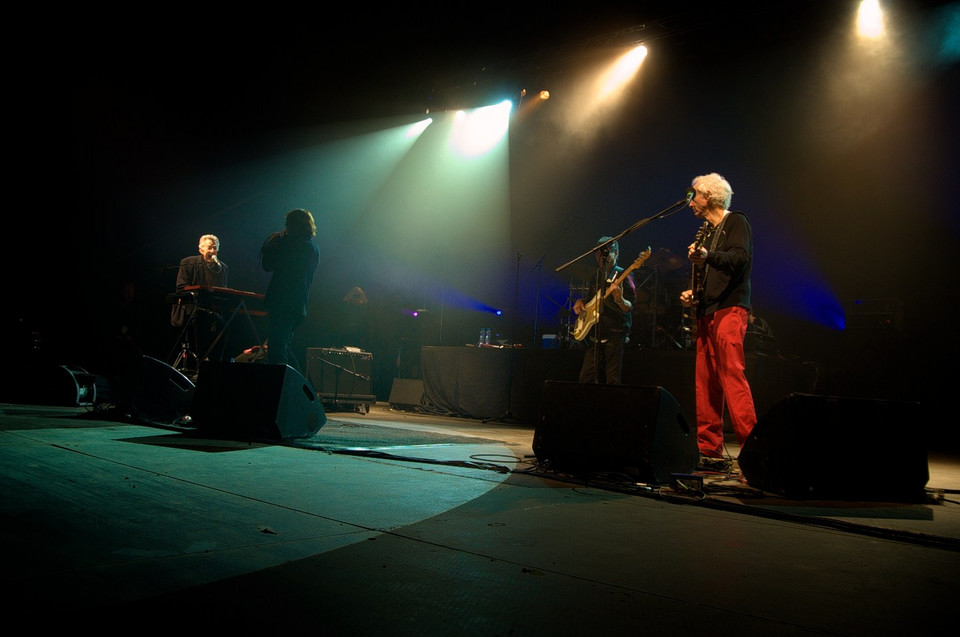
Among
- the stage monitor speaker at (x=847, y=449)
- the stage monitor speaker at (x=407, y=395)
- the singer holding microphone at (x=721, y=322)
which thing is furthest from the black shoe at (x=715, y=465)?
the stage monitor speaker at (x=407, y=395)

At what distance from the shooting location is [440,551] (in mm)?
1671

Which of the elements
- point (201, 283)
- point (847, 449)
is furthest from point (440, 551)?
point (201, 283)

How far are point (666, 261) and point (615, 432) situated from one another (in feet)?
21.8

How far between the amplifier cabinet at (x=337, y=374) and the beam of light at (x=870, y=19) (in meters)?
7.63

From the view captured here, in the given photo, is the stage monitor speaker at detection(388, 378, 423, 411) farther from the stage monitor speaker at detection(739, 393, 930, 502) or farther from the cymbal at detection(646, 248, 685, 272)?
the stage monitor speaker at detection(739, 393, 930, 502)

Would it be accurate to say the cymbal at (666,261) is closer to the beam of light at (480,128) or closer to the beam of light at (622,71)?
the beam of light at (622,71)

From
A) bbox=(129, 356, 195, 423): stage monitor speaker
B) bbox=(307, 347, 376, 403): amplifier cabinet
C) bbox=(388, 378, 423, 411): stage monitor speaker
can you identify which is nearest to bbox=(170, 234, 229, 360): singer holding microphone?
bbox=(129, 356, 195, 423): stage monitor speaker

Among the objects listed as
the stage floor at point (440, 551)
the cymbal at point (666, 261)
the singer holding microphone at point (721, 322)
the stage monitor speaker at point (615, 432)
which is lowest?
the stage floor at point (440, 551)

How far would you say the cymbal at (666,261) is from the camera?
9.17m

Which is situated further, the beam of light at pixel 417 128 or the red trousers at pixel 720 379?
the beam of light at pixel 417 128

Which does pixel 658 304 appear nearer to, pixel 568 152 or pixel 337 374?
pixel 568 152

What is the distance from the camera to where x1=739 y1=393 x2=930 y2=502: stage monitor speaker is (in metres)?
2.84

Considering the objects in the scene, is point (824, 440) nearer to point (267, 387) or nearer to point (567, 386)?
point (567, 386)

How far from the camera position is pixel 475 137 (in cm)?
1086
